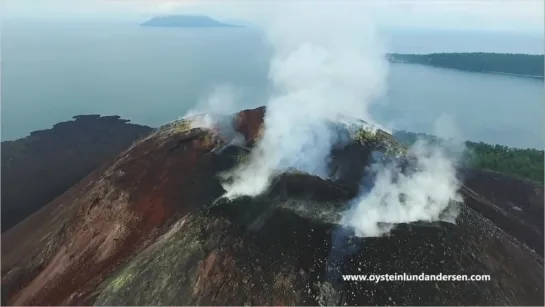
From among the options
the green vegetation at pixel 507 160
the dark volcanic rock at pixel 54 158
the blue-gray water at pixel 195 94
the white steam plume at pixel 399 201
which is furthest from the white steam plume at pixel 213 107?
the green vegetation at pixel 507 160

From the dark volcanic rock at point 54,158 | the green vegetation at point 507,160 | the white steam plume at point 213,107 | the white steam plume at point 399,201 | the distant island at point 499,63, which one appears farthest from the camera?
the distant island at point 499,63

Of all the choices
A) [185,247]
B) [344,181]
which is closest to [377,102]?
[344,181]

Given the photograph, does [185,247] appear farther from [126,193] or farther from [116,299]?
[126,193]

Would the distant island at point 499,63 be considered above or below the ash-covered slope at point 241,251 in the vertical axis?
below

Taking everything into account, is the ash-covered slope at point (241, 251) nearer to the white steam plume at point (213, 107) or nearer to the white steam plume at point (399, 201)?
the white steam plume at point (399, 201)

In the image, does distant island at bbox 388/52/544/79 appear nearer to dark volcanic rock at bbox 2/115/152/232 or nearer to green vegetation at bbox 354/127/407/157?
dark volcanic rock at bbox 2/115/152/232

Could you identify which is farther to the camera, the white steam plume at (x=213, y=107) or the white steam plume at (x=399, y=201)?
the white steam plume at (x=213, y=107)

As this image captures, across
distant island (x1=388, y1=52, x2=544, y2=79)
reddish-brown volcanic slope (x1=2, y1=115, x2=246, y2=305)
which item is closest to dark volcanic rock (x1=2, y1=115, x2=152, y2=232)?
reddish-brown volcanic slope (x1=2, y1=115, x2=246, y2=305)
